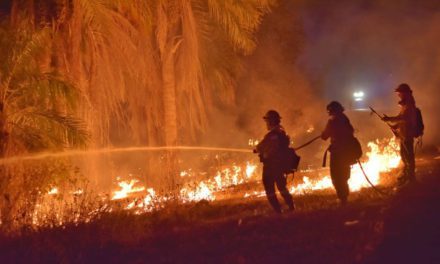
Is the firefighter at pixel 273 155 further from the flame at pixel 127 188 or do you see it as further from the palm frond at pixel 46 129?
the flame at pixel 127 188

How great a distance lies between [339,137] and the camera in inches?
284

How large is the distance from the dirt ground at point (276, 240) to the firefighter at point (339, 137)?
3.53 feet

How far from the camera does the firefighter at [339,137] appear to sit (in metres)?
7.20

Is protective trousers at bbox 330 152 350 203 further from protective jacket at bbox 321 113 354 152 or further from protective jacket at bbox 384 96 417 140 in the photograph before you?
protective jacket at bbox 384 96 417 140

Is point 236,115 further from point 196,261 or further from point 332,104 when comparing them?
point 196,261

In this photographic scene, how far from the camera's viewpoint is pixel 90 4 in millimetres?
10148

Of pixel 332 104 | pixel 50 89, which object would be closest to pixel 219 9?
pixel 50 89

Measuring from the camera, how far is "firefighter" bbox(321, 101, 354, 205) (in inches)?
284

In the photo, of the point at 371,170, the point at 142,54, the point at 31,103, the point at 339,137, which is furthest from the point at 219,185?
the point at 339,137

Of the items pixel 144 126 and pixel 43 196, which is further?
pixel 144 126

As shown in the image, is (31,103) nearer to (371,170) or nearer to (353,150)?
(353,150)

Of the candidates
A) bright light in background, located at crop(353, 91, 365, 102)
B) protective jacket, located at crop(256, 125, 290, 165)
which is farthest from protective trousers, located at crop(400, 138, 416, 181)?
bright light in background, located at crop(353, 91, 365, 102)

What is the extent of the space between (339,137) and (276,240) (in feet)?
8.67

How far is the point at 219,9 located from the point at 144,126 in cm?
363
